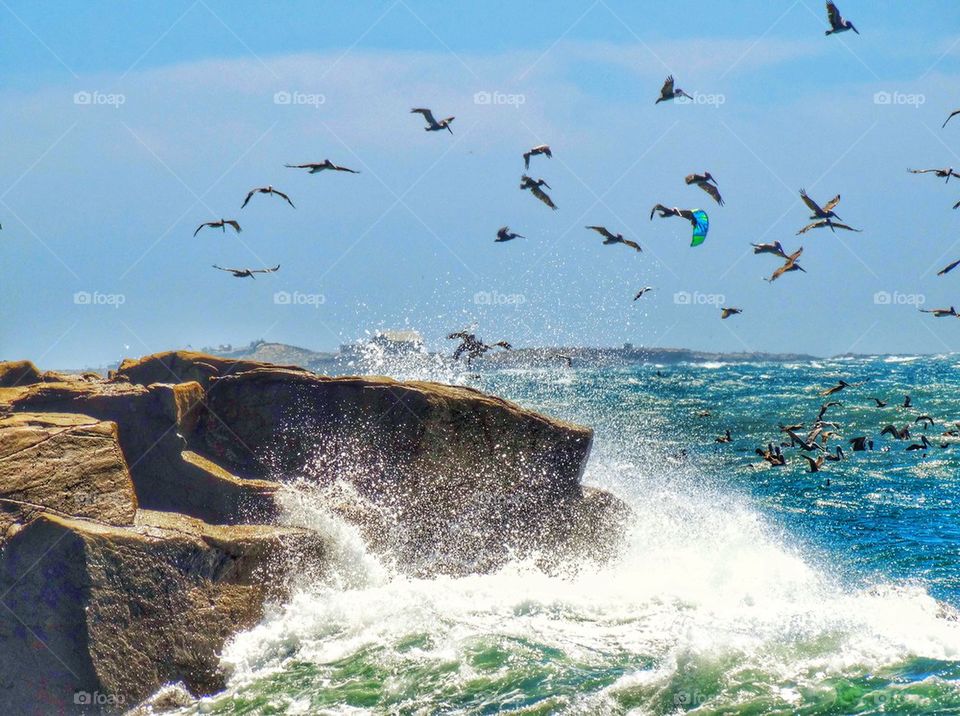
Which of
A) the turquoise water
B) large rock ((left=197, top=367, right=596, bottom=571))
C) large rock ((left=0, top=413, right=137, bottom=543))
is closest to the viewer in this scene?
the turquoise water

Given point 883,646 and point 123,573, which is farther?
point 883,646

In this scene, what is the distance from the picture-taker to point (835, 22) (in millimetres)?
19156

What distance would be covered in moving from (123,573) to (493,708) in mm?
4840

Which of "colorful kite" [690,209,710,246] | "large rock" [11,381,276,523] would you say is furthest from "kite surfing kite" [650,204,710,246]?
"large rock" [11,381,276,523]

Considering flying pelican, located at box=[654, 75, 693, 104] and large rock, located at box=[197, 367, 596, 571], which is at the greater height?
flying pelican, located at box=[654, 75, 693, 104]

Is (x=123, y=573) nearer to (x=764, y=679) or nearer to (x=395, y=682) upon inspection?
(x=395, y=682)

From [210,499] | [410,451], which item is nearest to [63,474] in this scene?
[210,499]

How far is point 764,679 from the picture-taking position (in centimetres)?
1275

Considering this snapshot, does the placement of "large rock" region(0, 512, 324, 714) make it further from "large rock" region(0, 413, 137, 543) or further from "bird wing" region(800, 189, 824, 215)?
"bird wing" region(800, 189, 824, 215)

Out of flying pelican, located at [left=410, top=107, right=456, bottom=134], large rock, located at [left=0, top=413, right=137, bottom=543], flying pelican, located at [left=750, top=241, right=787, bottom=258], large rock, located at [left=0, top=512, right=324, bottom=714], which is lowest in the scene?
large rock, located at [left=0, top=512, right=324, bottom=714]

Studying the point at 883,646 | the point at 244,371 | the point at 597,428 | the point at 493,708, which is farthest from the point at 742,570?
the point at 597,428

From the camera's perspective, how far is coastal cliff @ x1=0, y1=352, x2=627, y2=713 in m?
12.2

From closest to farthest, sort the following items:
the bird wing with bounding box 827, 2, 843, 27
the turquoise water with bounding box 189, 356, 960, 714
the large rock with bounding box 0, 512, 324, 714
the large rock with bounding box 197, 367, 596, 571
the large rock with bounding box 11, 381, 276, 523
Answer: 1. the large rock with bounding box 0, 512, 324, 714
2. the turquoise water with bounding box 189, 356, 960, 714
3. the large rock with bounding box 11, 381, 276, 523
4. the large rock with bounding box 197, 367, 596, 571
5. the bird wing with bounding box 827, 2, 843, 27

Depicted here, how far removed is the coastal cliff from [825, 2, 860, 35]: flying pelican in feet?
29.5
